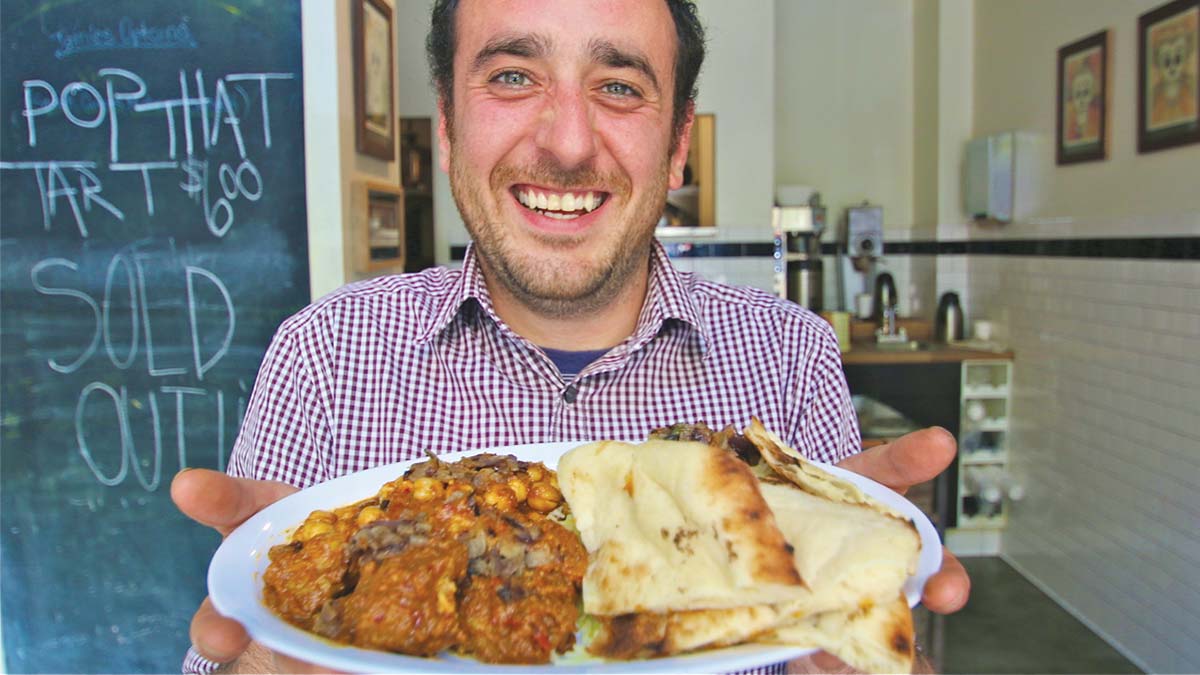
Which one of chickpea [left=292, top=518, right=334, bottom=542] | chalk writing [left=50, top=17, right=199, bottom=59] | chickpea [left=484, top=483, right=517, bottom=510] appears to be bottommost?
chickpea [left=292, top=518, right=334, bottom=542]

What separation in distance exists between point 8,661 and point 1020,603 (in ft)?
14.4

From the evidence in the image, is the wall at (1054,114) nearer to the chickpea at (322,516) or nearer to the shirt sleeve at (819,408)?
the shirt sleeve at (819,408)

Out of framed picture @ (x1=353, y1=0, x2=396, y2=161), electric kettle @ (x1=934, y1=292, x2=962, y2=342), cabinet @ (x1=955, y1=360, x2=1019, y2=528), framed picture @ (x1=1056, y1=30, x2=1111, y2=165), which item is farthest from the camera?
electric kettle @ (x1=934, y1=292, x2=962, y2=342)

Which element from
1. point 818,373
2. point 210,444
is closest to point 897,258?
A: point 818,373

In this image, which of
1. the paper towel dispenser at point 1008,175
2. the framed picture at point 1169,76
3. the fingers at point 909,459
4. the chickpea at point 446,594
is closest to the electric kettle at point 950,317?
the paper towel dispenser at point 1008,175

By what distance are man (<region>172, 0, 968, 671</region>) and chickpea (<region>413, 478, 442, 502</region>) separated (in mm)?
658

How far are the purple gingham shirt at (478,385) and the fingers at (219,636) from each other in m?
0.88

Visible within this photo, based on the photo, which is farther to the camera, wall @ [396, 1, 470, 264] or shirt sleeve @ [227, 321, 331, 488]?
wall @ [396, 1, 470, 264]

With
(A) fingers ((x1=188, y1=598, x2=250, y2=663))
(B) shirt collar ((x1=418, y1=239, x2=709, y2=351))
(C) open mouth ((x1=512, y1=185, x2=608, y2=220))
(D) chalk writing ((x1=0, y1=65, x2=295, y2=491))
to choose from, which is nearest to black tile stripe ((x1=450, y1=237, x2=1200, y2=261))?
(B) shirt collar ((x1=418, y1=239, x2=709, y2=351))

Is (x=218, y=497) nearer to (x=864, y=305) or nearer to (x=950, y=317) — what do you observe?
(x=950, y=317)

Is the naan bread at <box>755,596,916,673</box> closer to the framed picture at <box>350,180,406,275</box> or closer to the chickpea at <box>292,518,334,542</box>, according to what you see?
the chickpea at <box>292,518,334,542</box>

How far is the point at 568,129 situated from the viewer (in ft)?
5.18

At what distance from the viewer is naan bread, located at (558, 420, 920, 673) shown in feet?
2.68

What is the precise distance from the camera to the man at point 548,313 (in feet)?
5.31
